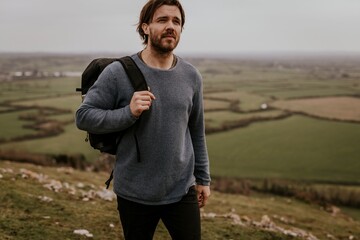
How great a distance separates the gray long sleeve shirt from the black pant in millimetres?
86

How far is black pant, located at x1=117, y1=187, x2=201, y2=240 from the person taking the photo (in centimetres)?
335

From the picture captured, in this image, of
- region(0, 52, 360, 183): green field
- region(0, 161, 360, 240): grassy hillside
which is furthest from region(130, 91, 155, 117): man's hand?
region(0, 52, 360, 183): green field

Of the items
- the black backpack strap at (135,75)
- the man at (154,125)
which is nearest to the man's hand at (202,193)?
the man at (154,125)

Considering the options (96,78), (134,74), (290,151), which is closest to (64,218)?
(96,78)

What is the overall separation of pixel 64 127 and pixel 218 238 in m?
39.3

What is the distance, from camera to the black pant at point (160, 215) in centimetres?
335

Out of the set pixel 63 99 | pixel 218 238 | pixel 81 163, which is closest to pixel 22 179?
pixel 218 238

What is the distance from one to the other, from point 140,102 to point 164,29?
69 centimetres

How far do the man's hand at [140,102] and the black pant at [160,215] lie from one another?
839mm

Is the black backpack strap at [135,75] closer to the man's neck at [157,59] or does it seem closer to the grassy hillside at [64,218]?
the man's neck at [157,59]

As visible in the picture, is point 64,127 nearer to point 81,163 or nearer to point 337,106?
point 81,163

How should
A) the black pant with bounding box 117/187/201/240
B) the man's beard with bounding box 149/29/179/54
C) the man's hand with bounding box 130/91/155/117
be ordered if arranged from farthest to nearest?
the black pant with bounding box 117/187/201/240 → the man's beard with bounding box 149/29/179/54 → the man's hand with bounding box 130/91/155/117

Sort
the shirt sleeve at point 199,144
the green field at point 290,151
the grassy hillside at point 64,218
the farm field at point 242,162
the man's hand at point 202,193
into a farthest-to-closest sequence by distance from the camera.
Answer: the green field at point 290,151 → the farm field at point 242,162 → the grassy hillside at point 64,218 → the man's hand at point 202,193 → the shirt sleeve at point 199,144

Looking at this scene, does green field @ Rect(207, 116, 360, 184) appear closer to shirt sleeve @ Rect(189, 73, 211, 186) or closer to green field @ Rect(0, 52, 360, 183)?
green field @ Rect(0, 52, 360, 183)
